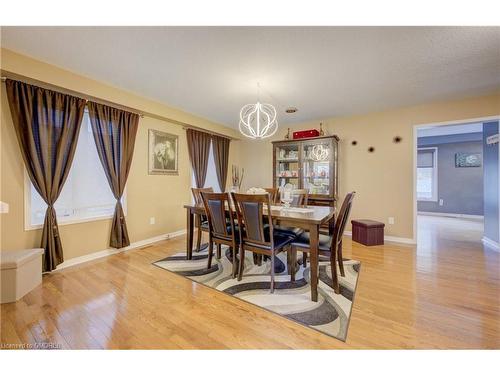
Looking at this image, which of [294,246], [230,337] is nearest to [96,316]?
[230,337]

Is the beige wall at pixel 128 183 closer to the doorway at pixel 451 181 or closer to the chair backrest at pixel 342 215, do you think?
the chair backrest at pixel 342 215

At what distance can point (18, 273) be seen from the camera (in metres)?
1.82

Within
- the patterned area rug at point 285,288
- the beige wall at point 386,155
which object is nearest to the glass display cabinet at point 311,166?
the beige wall at point 386,155

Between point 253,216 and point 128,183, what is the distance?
7.53ft

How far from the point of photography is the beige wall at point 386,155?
3.36 m

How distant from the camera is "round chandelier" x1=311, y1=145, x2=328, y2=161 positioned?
13.2 ft

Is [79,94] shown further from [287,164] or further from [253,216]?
[287,164]

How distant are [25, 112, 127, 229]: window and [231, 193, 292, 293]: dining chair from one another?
2.13 metres

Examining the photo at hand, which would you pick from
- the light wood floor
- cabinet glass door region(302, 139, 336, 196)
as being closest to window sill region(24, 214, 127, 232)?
the light wood floor

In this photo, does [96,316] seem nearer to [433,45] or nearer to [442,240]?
[433,45]

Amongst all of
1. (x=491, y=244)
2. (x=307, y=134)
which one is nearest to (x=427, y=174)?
(x=491, y=244)

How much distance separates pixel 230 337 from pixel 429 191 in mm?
7683

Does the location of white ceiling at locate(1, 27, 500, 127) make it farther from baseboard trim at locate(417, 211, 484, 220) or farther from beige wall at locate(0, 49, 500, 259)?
baseboard trim at locate(417, 211, 484, 220)
